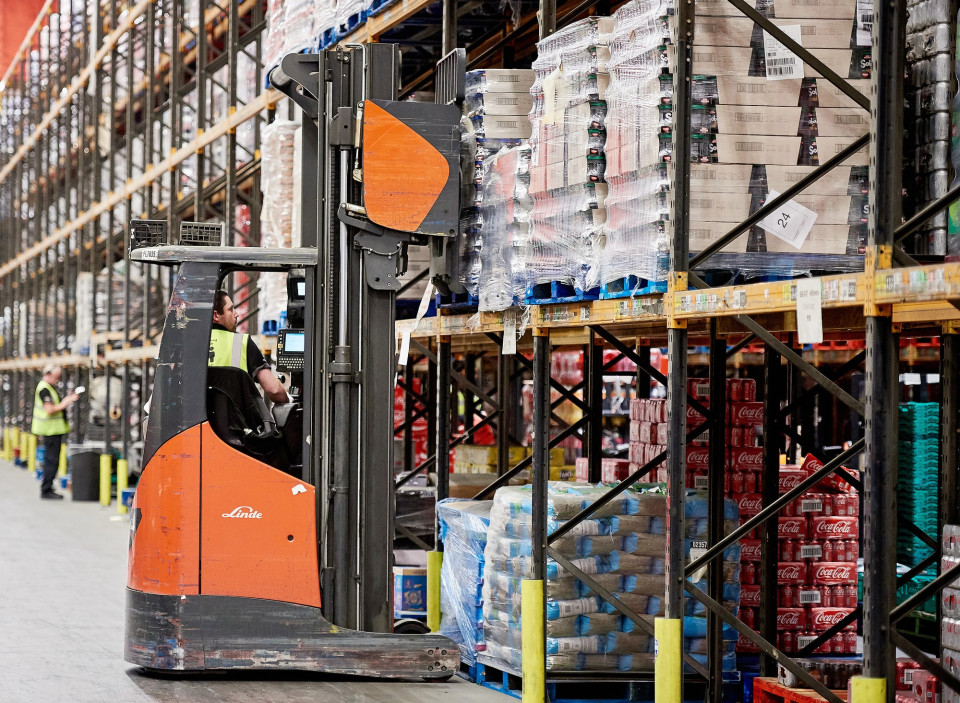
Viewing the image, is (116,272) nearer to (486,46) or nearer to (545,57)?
(486,46)

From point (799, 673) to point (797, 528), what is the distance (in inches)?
71.9

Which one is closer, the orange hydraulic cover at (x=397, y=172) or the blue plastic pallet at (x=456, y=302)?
the orange hydraulic cover at (x=397, y=172)

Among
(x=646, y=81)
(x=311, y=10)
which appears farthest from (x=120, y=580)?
(x=646, y=81)

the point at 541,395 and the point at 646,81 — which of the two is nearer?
the point at 646,81

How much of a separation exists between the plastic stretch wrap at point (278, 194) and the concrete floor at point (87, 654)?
2557mm

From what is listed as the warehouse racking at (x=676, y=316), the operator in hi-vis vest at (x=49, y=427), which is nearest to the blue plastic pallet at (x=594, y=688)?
the warehouse racking at (x=676, y=316)

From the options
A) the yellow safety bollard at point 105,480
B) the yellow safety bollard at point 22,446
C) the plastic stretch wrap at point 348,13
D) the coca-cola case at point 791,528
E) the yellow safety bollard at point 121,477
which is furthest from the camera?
the yellow safety bollard at point 22,446

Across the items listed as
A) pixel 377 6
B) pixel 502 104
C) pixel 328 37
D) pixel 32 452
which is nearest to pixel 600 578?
pixel 502 104

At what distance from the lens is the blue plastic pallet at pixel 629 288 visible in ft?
17.4

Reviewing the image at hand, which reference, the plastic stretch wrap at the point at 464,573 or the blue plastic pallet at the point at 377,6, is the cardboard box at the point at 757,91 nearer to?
the plastic stretch wrap at the point at 464,573

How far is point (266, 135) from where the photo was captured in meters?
10.0

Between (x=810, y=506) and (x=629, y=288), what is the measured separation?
2.12m

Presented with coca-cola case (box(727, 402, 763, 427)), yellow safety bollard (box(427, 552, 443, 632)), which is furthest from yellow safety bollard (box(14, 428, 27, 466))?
coca-cola case (box(727, 402, 763, 427))

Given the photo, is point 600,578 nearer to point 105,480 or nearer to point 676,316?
point 676,316
